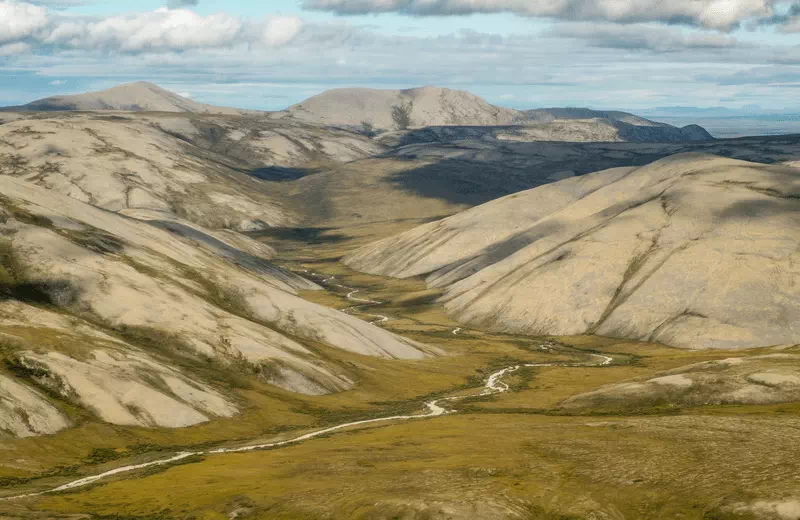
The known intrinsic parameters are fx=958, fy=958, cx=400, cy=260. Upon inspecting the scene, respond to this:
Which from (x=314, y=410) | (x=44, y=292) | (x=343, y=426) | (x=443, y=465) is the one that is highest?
(x=44, y=292)

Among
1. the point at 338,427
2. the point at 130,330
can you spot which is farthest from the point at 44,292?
the point at 338,427

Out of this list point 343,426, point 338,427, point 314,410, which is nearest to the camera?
point 338,427

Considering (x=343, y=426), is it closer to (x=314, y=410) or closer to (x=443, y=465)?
(x=314, y=410)

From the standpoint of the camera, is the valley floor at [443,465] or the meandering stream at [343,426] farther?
the meandering stream at [343,426]

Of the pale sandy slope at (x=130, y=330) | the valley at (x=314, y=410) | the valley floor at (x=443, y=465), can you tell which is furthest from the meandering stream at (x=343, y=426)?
the pale sandy slope at (x=130, y=330)

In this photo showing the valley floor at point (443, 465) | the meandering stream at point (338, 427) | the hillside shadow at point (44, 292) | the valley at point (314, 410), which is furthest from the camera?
the hillside shadow at point (44, 292)

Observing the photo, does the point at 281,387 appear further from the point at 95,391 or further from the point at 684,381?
the point at 684,381

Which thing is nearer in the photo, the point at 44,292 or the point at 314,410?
the point at 314,410

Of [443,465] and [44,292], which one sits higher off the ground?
[44,292]

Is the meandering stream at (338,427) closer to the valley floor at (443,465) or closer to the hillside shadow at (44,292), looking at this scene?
the valley floor at (443,465)
